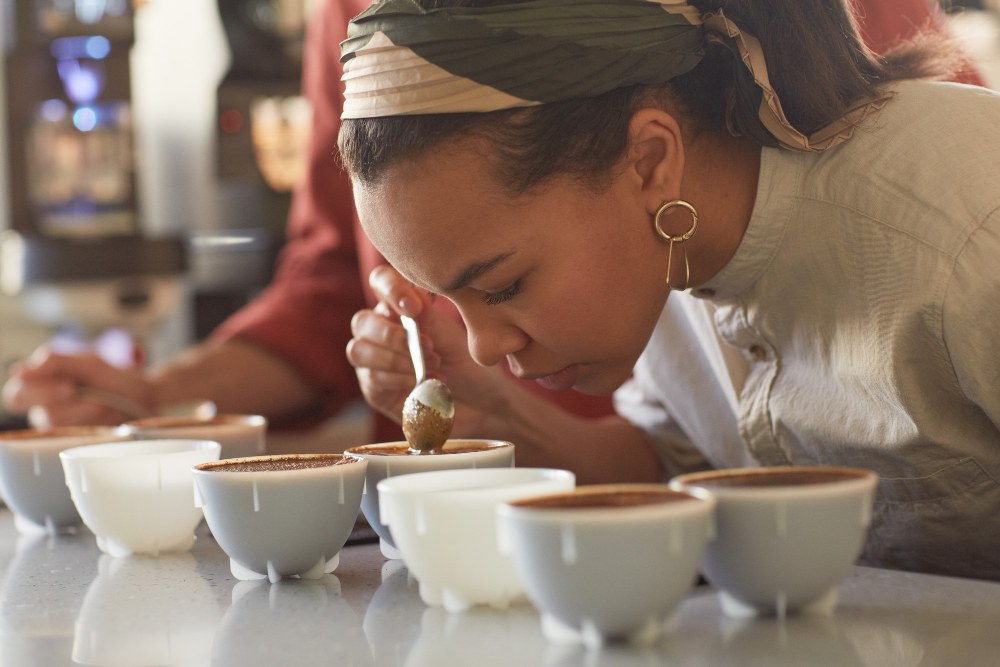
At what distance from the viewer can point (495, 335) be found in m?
1.05

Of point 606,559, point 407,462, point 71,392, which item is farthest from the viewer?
point 71,392

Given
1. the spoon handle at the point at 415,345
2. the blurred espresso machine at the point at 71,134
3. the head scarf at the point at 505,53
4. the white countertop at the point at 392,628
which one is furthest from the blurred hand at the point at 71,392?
the blurred espresso machine at the point at 71,134

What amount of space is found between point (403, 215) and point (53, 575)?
39 centimetres

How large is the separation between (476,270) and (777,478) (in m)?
0.33

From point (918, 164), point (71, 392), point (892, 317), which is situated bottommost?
point (71, 392)

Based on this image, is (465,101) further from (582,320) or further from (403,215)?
(582,320)

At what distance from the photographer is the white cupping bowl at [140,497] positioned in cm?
99

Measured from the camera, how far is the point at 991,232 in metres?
0.97

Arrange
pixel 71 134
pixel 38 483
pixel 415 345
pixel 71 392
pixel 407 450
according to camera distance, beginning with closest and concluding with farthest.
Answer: pixel 407 450, pixel 38 483, pixel 415 345, pixel 71 392, pixel 71 134

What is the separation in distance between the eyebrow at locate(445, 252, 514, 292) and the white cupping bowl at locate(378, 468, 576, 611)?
241mm

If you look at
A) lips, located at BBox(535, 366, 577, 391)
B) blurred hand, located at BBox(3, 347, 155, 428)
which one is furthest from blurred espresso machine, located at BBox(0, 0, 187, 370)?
lips, located at BBox(535, 366, 577, 391)

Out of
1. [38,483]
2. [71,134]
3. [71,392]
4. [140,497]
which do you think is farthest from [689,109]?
[71,134]

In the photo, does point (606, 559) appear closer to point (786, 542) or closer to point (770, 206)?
point (786, 542)

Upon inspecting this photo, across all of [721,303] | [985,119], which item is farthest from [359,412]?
[985,119]
